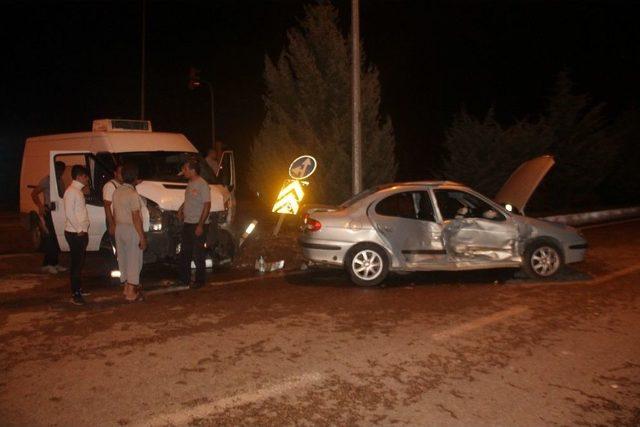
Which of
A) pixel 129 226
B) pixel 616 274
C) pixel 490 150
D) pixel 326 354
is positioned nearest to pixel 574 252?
pixel 616 274

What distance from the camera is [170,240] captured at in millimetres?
9805

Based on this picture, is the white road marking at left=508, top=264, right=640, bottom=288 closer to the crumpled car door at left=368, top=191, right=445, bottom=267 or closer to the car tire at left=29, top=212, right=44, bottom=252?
the crumpled car door at left=368, top=191, right=445, bottom=267

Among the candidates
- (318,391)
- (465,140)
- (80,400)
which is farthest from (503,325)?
(465,140)

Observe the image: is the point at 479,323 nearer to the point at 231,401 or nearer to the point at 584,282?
the point at 584,282

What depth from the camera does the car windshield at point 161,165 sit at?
10938 millimetres

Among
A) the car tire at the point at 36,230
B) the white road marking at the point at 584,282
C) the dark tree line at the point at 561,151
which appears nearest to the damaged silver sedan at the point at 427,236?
the white road marking at the point at 584,282

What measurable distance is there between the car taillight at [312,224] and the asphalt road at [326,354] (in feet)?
2.68

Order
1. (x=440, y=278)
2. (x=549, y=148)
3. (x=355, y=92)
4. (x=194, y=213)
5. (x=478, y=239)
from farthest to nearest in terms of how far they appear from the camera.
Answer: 1. (x=549, y=148)
2. (x=355, y=92)
3. (x=440, y=278)
4. (x=478, y=239)
5. (x=194, y=213)

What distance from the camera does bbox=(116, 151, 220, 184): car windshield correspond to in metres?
10.9

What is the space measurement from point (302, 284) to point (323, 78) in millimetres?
8116

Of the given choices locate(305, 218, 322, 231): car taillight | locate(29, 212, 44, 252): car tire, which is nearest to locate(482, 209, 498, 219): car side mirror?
locate(305, 218, 322, 231): car taillight

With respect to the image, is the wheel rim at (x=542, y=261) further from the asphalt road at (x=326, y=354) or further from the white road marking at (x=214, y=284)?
the white road marking at (x=214, y=284)

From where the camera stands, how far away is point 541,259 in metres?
9.43

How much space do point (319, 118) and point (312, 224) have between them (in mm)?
7401
